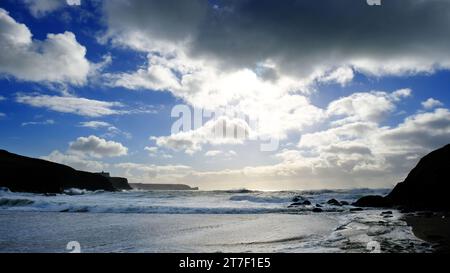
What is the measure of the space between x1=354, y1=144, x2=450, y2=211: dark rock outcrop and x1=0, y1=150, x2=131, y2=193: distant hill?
213 feet

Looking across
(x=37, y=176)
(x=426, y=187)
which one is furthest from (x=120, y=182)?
(x=426, y=187)

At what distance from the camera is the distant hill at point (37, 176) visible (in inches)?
2827

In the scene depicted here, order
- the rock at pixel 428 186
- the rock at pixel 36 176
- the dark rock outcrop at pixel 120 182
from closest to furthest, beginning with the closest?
the rock at pixel 428 186 → the rock at pixel 36 176 → the dark rock outcrop at pixel 120 182

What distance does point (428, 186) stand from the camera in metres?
30.2

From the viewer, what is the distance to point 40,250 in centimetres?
1084

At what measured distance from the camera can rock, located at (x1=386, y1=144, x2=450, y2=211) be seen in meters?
28.5

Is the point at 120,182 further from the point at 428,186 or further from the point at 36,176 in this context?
the point at 428,186

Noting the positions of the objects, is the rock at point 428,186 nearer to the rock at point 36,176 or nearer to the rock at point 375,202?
the rock at point 375,202

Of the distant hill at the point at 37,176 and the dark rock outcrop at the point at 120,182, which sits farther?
the dark rock outcrop at the point at 120,182

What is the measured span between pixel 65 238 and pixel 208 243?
557cm

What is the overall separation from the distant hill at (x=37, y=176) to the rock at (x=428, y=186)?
6580cm

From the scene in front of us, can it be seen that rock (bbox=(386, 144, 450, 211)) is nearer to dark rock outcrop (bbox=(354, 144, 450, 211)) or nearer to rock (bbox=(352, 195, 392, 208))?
dark rock outcrop (bbox=(354, 144, 450, 211))

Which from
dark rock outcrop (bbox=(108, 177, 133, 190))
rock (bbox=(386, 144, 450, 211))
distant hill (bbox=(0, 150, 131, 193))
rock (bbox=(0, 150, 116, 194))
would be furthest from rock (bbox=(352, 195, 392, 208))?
dark rock outcrop (bbox=(108, 177, 133, 190))

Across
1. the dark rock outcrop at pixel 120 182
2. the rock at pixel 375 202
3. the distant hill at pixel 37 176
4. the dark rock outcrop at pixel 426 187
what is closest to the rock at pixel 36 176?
the distant hill at pixel 37 176
